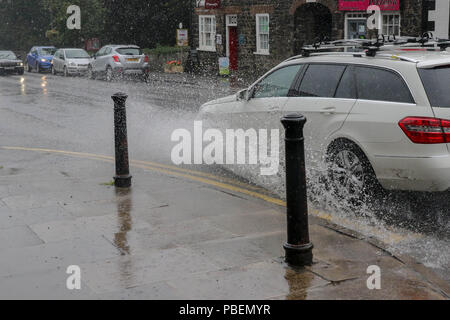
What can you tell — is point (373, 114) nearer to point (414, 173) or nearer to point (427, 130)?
point (427, 130)

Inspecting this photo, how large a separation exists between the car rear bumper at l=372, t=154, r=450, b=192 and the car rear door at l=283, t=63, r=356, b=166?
2.53 feet

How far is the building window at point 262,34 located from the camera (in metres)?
31.8

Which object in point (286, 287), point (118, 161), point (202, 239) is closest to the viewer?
point (286, 287)

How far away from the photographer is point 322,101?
26.2 feet

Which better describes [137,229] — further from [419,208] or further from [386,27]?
[386,27]

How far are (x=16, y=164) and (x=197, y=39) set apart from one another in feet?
93.7

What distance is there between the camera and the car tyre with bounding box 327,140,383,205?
7.42 m

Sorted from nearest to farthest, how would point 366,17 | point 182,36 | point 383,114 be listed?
1. point 383,114
2. point 366,17
3. point 182,36

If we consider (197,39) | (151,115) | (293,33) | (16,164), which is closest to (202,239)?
(16,164)

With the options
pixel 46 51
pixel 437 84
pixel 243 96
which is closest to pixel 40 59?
pixel 46 51

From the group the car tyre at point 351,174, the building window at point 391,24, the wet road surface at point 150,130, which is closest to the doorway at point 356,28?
the building window at point 391,24

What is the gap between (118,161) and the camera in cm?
864

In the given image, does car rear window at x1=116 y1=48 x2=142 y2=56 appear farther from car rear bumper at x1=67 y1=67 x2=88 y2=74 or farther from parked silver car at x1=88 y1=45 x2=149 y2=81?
car rear bumper at x1=67 y1=67 x2=88 y2=74

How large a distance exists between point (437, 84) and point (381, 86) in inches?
24.7
